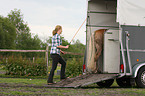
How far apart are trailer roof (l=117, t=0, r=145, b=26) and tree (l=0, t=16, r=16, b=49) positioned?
47508 millimetres

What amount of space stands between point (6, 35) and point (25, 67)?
141 feet

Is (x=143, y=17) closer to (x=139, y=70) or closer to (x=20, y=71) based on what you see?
(x=139, y=70)

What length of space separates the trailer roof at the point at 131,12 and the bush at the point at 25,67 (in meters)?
6.60

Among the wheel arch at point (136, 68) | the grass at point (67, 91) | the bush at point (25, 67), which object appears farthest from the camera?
the bush at point (25, 67)

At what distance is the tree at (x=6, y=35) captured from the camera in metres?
53.5

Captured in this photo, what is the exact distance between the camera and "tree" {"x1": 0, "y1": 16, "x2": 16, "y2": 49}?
53469 mm

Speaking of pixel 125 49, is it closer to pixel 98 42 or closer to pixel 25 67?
pixel 98 42

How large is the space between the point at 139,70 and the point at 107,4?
288 centimetres

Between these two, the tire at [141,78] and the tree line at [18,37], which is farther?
the tree line at [18,37]

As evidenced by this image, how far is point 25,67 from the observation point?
1370 centimetres

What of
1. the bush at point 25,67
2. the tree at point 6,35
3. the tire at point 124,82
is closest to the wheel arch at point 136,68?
the tire at point 124,82

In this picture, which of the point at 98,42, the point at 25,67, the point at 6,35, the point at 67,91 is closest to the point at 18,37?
the point at 6,35

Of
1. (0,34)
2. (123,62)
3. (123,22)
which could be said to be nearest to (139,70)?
(123,62)

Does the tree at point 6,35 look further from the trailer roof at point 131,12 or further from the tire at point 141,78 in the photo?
the tire at point 141,78
